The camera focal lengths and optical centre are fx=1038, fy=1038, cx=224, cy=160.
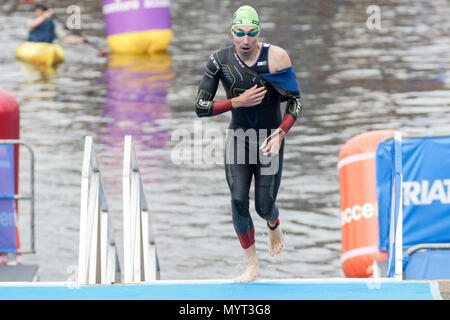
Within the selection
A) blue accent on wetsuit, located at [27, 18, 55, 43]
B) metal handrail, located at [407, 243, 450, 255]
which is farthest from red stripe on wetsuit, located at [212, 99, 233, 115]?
blue accent on wetsuit, located at [27, 18, 55, 43]

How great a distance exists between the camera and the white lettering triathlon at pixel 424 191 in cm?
1118

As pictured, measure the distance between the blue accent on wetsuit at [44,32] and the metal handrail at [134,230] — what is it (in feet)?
44.4

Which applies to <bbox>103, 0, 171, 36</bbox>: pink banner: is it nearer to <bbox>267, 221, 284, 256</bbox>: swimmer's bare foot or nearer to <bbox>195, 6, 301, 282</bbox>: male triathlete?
<bbox>267, 221, 284, 256</bbox>: swimmer's bare foot

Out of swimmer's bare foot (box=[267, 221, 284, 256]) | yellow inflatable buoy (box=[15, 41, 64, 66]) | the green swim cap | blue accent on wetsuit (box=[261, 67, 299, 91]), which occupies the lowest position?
swimmer's bare foot (box=[267, 221, 284, 256])

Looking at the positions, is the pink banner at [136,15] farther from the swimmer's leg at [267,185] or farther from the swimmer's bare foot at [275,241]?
the swimmer's leg at [267,185]

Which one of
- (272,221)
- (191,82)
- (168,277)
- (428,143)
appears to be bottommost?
(168,277)

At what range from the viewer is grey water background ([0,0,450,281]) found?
15.1 m

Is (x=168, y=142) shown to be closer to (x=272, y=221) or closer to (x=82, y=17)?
(x=272, y=221)

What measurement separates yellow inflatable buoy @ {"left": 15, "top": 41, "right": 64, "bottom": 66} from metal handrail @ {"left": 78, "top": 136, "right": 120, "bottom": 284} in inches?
604

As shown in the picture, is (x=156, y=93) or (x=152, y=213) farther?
(x=156, y=93)

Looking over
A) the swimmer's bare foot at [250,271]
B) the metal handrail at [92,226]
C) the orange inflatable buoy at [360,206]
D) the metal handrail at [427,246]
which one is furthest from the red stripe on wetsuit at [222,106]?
the orange inflatable buoy at [360,206]

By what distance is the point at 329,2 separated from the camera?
32875 millimetres

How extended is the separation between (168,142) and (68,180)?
258cm
